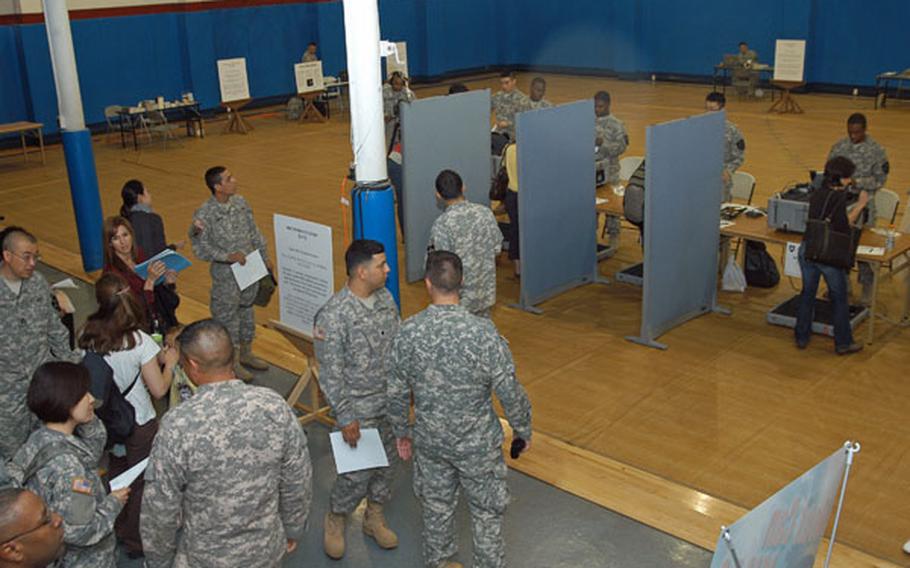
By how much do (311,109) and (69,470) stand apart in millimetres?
16778

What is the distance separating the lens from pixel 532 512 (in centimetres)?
495

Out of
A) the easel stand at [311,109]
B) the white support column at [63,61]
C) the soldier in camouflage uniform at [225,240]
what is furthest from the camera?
the easel stand at [311,109]

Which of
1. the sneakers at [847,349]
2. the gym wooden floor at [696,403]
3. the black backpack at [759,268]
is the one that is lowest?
the gym wooden floor at [696,403]

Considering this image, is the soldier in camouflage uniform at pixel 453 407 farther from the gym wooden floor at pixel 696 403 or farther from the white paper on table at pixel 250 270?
the white paper on table at pixel 250 270

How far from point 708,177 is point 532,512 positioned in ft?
12.4

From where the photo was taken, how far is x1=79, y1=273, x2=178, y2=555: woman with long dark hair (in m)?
4.37

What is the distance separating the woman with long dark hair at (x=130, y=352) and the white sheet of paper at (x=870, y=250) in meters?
5.30

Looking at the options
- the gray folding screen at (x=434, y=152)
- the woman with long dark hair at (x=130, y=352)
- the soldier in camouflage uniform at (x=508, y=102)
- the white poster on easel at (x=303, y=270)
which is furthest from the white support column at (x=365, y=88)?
the soldier in camouflage uniform at (x=508, y=102)

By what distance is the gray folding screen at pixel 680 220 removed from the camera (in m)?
7.09

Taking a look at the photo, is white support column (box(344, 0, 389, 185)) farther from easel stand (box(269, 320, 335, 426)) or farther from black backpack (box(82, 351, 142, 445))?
black backpack (box(82, 351, 142, 445))

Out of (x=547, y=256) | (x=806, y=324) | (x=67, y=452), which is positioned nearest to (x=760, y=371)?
(x=806, y=324)

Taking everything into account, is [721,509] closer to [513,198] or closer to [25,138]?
[513,198]

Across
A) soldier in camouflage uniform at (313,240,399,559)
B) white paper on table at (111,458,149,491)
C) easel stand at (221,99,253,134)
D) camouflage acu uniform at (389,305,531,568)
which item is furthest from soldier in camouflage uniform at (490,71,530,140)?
white paper on table at (111,458,149,491)

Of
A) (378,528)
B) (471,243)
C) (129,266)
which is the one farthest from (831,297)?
(129,266)
